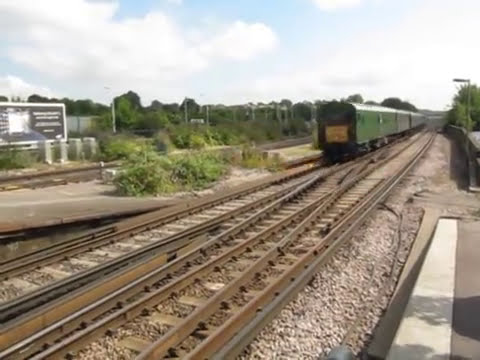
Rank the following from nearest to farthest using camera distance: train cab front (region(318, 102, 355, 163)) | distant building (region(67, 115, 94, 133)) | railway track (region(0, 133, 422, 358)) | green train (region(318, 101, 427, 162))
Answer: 1. railway track (region(0, 133, 422, 358))
2. green train (region(318, 101, 427, 162))
3. train cab front (region(318, 102, 355, 163))
4. distant building (region(67, 115, 94, 133))

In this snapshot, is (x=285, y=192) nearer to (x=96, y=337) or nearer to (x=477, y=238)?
(x=477, y=238)

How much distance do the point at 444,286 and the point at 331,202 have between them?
278 inches

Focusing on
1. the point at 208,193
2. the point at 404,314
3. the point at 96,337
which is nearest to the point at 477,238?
the point at 404,314

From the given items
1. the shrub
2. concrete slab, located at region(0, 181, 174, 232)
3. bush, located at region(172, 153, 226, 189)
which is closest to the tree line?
the shrub

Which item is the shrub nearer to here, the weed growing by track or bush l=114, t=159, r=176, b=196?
the weed growing by track

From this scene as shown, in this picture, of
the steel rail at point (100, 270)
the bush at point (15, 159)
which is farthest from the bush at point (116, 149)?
the steel rail at point (100, 270)

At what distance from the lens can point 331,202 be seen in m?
13.3

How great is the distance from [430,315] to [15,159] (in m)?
22.9

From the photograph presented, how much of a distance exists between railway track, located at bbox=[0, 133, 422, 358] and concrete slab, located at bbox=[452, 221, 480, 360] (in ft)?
8.32

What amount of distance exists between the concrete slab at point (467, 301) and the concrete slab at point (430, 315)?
0.07 metres

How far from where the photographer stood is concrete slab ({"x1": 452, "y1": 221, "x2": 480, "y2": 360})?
15.1ft

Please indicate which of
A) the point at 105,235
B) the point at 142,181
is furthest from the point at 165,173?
the point at 105,235

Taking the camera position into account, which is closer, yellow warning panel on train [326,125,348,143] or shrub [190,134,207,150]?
yellow warning panel on train [326,125,348,143]

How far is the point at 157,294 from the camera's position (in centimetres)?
650
